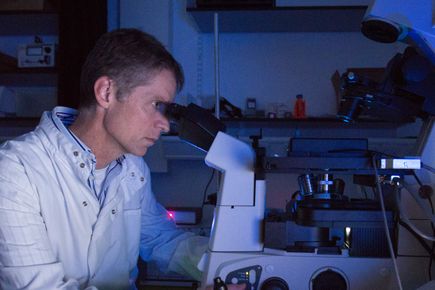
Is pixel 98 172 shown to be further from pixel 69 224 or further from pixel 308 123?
pixel 308 123

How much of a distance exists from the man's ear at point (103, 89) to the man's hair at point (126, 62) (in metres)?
0.01

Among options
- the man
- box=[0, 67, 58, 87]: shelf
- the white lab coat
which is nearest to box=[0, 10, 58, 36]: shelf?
box=[0, 67, 58, 87]: shelf

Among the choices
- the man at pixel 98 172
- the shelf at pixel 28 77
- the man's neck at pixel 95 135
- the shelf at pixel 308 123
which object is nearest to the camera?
the man at pixel 98 172

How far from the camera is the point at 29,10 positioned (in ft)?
6.93

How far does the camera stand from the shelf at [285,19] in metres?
1.93

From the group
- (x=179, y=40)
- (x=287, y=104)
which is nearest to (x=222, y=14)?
(x=179, y=40)

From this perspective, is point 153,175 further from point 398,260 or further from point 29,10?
point 398,260

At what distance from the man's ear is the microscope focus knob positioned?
579 mm

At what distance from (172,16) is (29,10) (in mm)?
762

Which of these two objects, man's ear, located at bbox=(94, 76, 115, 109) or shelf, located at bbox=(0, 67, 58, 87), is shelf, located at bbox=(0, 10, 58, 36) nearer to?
shelf, located at bbox=(0, 67, 58, 87)

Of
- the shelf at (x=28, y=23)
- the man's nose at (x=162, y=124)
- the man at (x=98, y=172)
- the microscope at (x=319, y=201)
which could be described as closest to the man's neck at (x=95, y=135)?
the man at (x=98, y=172)

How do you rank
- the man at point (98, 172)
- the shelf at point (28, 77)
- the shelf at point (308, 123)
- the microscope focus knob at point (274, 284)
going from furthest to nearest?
the shelf at point (28, 77) < the shelf at point (308, 123) < the man at point (98, 172) < the microscope focus knob at point (274, 284)

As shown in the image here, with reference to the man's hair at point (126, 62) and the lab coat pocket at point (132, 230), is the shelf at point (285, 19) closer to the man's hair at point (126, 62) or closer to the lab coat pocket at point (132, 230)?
the man's hair at point (126, 62)

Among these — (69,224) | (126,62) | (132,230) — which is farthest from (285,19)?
(69,224)
